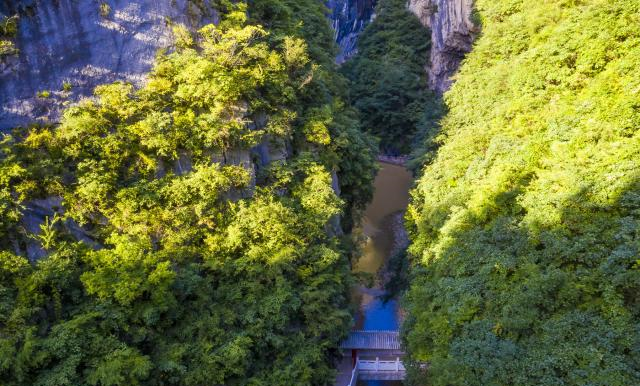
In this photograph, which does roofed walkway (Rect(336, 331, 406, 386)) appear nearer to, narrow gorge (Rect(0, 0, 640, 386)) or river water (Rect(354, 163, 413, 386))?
narrow gorge (Rect(0, 0, 640, 386))

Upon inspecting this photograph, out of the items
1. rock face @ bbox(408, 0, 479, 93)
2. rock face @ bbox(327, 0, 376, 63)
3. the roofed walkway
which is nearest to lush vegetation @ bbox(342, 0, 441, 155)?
rock face @ bbox(408, 0, 479, 93)

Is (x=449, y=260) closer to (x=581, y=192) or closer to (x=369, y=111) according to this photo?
(x=581, y=192)

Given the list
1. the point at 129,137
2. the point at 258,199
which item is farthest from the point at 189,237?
the point at 129,137

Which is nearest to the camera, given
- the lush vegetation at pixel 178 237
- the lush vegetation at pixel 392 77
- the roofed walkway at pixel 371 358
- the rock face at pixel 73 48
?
the lush vegetation at pixel 178 237

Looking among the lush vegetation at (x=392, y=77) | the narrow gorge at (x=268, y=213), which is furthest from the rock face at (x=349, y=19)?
the narrow gorge at (x=268, y=213)

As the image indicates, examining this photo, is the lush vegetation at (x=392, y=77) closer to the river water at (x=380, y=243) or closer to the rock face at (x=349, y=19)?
the river water at (x=380, y=243)
